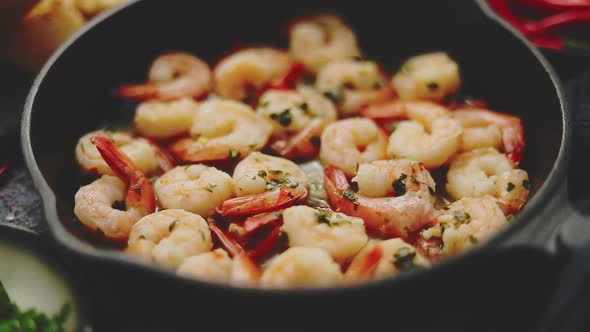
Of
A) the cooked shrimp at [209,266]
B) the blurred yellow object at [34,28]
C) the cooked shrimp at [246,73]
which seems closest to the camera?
the cooked shrimp at [209,266]

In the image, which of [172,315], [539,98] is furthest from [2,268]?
[539,98]

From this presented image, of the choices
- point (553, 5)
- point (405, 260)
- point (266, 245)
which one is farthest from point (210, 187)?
point (553, 5)

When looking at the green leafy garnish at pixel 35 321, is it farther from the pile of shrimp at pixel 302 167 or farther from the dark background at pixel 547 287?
the pile of shrimp at pixel 302 167

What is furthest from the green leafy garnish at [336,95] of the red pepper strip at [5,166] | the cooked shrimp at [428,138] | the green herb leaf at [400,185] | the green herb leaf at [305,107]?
the red pepper strip at [5,166]

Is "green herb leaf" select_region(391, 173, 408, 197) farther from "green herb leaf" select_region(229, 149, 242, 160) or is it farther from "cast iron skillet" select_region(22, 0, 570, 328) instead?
"green herb leaf" select_region(229, 149, 242, 160)

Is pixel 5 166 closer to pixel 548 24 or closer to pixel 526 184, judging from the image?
pixel 526 184

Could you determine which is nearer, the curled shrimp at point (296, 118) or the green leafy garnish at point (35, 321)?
the green leafy garnish at point (35, 321)
